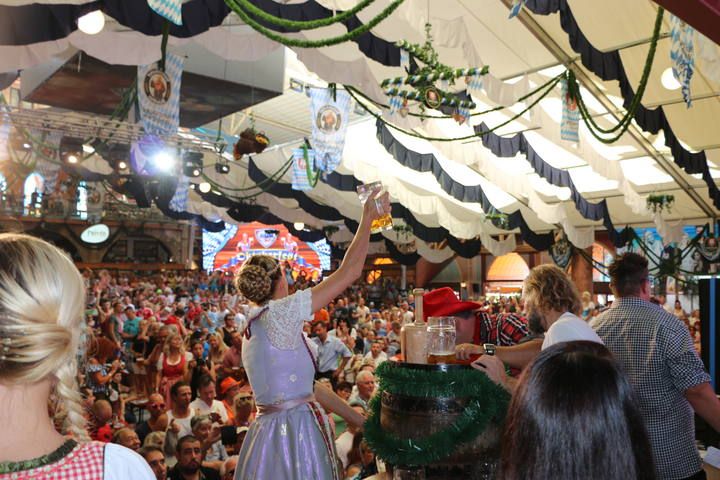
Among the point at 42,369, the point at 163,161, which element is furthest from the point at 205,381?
the point at 163,161

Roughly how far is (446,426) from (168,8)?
2.62 m

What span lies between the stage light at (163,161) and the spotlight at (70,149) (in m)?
1.14

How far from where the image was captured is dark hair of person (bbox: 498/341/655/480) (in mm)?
758

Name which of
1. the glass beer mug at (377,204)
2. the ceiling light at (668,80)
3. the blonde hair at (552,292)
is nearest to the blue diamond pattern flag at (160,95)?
the blonde hair at (552,292)

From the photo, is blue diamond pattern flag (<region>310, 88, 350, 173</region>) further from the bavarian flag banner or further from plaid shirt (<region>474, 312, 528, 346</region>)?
plaid shirt (<region>474, 312, 528, 346</region>)

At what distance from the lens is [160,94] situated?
5.29 metres

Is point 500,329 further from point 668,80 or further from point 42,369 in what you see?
point 668,80

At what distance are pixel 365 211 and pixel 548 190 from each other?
37.7 feet

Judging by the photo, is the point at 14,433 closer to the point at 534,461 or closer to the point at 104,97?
the point at 534,461

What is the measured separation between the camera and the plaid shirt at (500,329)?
→ 2.36 m

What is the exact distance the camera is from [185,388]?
4312 mm

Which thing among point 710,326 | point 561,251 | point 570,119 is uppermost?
point 570,119

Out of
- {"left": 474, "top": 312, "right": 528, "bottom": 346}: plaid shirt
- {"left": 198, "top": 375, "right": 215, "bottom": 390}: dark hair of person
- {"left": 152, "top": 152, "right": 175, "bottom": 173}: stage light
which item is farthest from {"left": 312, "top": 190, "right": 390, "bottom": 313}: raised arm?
{"left": 152, "top": 152, "right": 175, "bottom": 173}: stage light

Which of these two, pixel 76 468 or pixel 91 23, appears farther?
pixel 91 23
